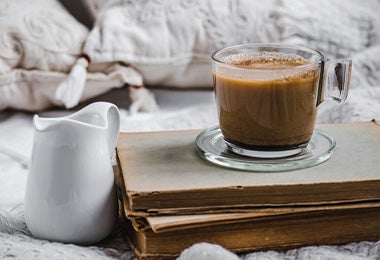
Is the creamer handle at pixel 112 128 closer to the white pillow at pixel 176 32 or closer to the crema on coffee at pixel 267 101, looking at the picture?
the crema on coffee at pixel 267 101

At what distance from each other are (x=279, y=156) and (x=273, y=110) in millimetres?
51

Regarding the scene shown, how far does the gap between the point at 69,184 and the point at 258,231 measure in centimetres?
18

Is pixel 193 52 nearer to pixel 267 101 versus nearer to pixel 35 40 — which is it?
pixel 35 40

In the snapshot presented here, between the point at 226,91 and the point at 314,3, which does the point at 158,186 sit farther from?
the point at 314,3

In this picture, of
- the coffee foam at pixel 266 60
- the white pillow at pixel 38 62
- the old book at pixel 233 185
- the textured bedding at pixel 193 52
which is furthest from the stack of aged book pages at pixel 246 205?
the white pillow at pixel 38 62

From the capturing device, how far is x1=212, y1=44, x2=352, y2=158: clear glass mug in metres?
0.70

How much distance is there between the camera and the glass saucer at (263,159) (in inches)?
27.4

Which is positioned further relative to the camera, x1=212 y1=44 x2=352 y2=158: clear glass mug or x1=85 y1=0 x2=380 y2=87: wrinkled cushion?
x1=85 y1=0 x2=380 y2=87: wrinkled cushion

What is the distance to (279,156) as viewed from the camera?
73 centimetres

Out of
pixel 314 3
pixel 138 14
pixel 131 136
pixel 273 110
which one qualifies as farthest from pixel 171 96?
pixel 273 110

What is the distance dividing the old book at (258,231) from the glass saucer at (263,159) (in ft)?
0.17

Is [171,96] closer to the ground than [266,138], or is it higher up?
closer to the ground

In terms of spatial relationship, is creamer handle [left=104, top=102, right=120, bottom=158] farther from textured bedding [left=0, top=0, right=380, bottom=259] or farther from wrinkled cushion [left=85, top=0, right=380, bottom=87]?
wrinkled cushion [left=85, top=0, right=380, bottom=87]

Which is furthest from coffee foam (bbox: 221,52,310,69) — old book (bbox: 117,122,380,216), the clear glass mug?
old book (bbox: 117,122,380,216)
